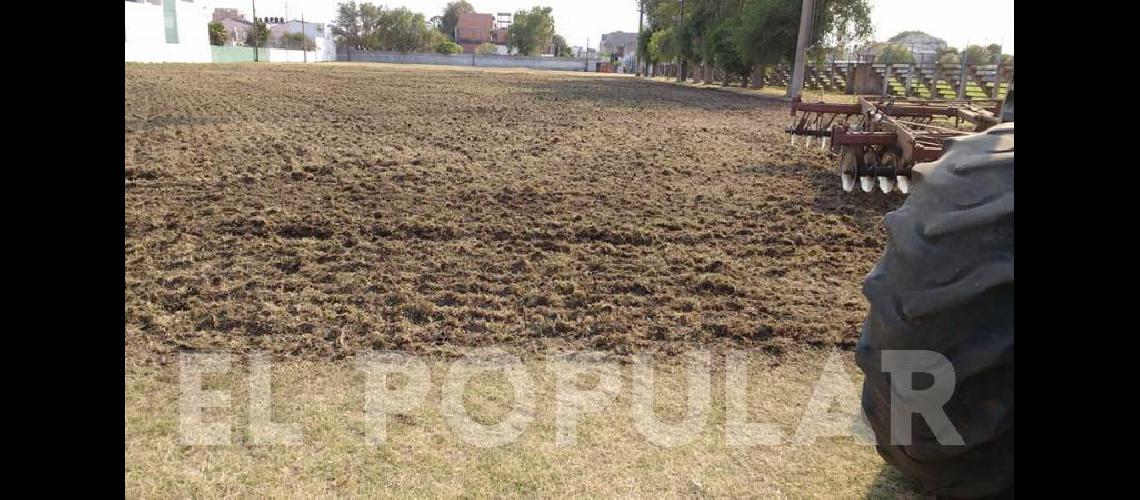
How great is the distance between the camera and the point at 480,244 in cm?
563

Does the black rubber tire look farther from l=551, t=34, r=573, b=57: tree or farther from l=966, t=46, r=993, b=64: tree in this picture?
l=551, t=34, r=573, b=57: tree

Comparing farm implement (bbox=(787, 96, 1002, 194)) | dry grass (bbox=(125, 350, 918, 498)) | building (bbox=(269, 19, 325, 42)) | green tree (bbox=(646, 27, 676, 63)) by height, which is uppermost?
Answer: building (bbox=(269, 19, 325, 42))

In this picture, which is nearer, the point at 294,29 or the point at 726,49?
the point at 726,49

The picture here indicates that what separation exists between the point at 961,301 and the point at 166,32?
226 ft

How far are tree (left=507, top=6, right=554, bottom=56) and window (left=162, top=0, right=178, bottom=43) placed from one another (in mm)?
A: 71274

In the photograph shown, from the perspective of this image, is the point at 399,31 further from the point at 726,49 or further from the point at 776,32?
the point at 776,32

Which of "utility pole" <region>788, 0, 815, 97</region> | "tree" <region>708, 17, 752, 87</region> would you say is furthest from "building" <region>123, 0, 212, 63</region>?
"utility pole" <region>788, 0, 815, 97</region>

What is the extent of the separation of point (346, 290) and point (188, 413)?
1568 mm

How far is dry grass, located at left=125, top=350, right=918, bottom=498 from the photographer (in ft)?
8.62

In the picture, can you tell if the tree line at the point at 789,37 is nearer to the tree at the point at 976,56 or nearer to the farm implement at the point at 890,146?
the tree at the point at 976,56

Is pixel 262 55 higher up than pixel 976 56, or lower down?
higher up

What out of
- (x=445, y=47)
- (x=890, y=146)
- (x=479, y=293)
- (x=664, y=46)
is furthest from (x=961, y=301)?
(x=445, y=47)

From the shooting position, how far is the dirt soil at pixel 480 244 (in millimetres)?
4051
